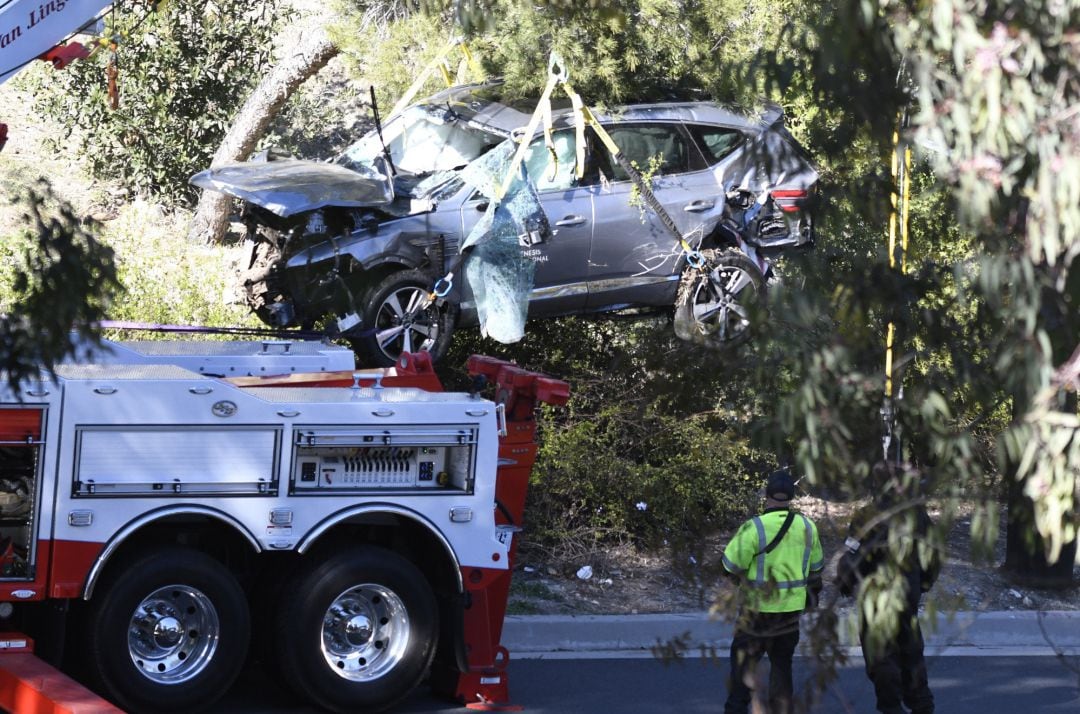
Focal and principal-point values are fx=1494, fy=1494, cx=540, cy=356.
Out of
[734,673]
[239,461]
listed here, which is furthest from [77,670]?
[734,673]

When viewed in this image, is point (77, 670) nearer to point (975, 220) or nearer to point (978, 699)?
point (978, 699)

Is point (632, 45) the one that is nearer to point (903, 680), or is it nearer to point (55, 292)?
point (903, 680)

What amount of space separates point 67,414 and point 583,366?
5725mm

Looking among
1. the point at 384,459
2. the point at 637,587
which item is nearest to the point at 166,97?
the point at 637,587

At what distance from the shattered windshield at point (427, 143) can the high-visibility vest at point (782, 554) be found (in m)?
5.15

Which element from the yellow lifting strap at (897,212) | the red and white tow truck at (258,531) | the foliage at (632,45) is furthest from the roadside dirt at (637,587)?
the yellow lifting strap at (897,212)

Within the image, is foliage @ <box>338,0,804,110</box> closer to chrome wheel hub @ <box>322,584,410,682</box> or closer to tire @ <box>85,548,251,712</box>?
chrome wheel hub @ <box>322,584,410,682</box>

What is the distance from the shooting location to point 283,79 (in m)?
15.8

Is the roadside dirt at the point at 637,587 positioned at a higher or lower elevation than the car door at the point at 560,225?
lower

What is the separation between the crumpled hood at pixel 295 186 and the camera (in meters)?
10.4

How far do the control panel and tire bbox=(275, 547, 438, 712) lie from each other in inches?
15.8

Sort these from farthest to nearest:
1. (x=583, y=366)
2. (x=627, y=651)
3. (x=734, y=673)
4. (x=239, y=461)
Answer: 1. (x=583, y=366)
2. (x=627, y=651)
3. (x=239, y=461)
4. (x=734, y=673)

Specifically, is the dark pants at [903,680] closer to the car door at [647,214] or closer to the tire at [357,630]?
the tire at [357,630]

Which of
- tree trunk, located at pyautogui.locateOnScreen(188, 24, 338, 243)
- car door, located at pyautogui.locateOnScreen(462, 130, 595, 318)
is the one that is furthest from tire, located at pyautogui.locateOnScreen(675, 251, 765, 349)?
tree trunk, located at pyautogui.locateOnScreen(188, 24, 338, 243)
